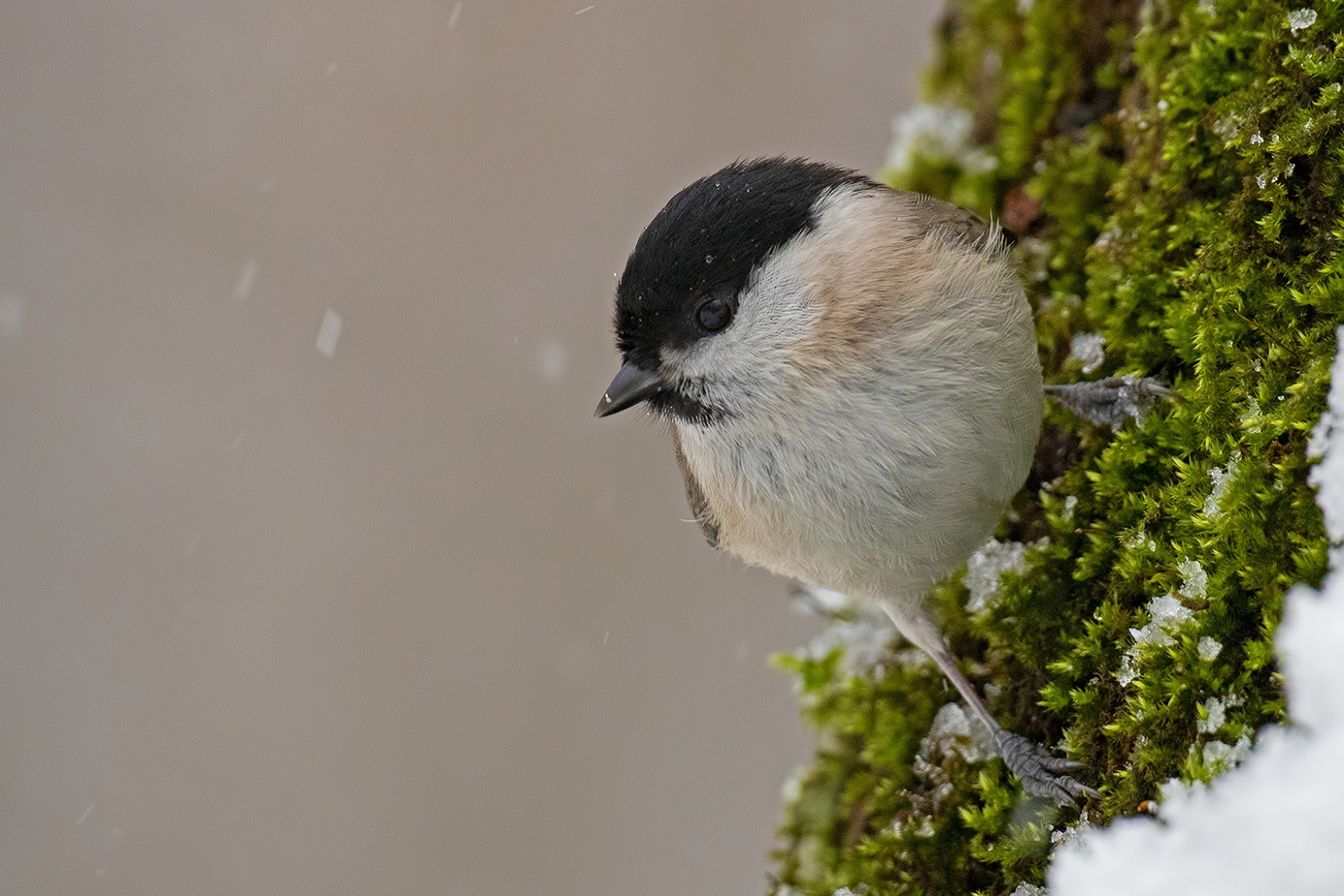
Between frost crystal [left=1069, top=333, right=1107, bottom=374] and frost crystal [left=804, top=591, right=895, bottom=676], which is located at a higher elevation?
frost crystal [left=1069, top=333, right=1107, bottom=374]

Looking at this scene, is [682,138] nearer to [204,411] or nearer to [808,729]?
[204,411]

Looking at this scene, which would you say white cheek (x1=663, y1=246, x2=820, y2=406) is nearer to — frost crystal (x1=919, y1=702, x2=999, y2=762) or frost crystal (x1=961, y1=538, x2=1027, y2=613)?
frost crystal (x1=961, y1=538, x2=1027, y2=613)

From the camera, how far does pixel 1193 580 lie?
5.14 ft

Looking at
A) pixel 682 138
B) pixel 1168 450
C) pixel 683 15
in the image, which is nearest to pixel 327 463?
pixel 682 138

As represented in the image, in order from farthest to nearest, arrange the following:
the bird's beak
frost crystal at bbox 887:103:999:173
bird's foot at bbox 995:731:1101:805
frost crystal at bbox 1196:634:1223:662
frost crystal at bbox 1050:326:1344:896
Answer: frost crystal at bbox 887:103:999:173 → the bird's beak → bird's foot at bbox 995:731:1101:805 → frost crystal at bbox 1196:634:1223:662 → frost crystal at bbox 1050:326:1344:896

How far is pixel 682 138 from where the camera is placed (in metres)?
5.41

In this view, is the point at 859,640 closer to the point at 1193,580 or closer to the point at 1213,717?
the point at 1193,580

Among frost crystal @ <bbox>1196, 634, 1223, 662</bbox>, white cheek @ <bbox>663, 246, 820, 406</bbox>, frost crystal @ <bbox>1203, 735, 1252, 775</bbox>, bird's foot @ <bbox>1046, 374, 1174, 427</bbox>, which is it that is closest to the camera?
frost crystal @ <bbox>1203, 735, 1252, 775</bbox>

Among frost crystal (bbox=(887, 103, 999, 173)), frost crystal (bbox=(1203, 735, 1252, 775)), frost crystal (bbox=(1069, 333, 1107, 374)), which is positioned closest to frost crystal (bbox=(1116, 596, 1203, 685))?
frost crystal (bbox=(1203, 735, 1252, 775))

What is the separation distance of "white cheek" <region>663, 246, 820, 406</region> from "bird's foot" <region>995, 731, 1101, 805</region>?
781 mm

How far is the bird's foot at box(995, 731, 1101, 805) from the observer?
5.54 feet

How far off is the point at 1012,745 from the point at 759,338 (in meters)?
0.89

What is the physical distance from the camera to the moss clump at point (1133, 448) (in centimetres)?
149

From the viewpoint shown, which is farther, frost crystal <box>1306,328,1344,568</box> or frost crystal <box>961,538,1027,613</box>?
frost crystal <box>961,538,1027,613</box>
